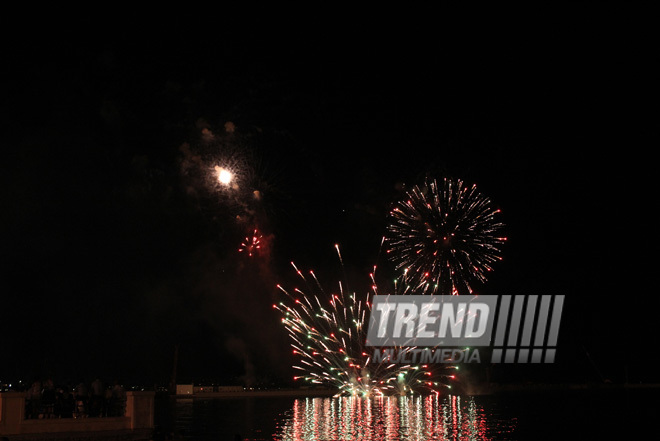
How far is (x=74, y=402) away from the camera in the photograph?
2259cm

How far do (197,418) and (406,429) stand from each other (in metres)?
12.0

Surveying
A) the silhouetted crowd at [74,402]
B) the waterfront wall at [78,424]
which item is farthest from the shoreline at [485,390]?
the waterfront wall at [78,424]

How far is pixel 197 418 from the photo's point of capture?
3609cm

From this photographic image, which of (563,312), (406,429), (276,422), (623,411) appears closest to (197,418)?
(276,422)

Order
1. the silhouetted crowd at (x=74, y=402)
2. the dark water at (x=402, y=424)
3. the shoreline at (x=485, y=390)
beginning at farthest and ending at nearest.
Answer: the shoreline at (x=485, y=390) → the dark water at (x=402, y=424) → the silhouetted crowd at (x=74, y=402)

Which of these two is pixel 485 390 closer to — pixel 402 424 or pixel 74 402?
pixel 402 424

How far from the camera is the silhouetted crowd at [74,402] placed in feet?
71.4

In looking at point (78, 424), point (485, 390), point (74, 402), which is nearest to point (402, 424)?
point (74, 402)

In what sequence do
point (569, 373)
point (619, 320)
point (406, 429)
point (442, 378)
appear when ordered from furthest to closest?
point (569, 373)
point (619, 320)
point (442, 378)
point (406, 429)

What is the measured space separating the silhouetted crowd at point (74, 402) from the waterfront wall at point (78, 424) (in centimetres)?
51

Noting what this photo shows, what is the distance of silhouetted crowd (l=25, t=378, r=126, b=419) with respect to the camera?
21.8m

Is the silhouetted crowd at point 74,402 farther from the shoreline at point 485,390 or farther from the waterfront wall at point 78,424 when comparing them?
the shoreline at point 485,390

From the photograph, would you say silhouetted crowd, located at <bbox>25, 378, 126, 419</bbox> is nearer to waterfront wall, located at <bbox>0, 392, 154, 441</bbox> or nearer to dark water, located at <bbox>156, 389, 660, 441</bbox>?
waterfront wall, located at <bbox>0, 392, 154, 441</bbox>

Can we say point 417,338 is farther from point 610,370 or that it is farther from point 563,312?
point 610,370
